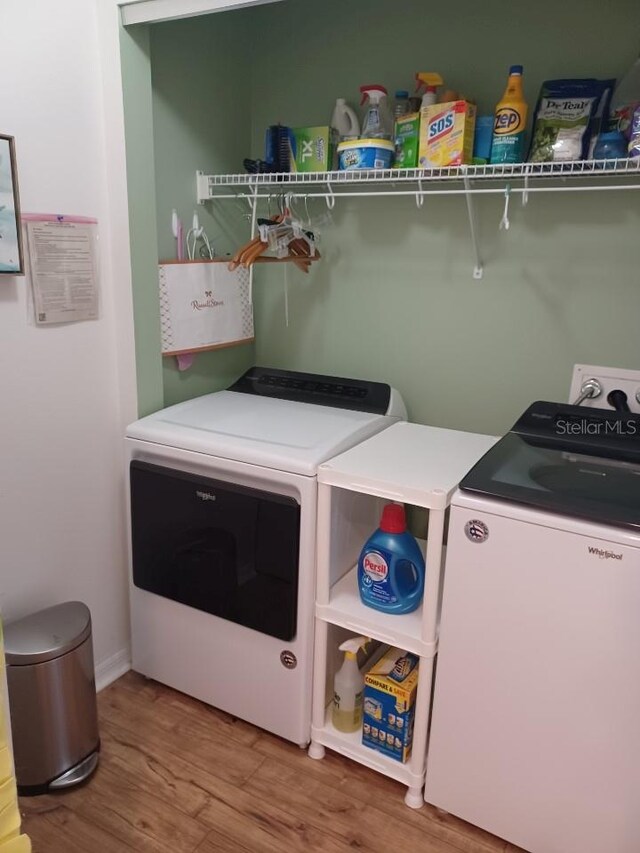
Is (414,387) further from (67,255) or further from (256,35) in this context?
(256,35)

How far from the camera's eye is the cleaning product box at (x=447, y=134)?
5.49ft

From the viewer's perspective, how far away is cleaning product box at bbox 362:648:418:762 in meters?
1.64

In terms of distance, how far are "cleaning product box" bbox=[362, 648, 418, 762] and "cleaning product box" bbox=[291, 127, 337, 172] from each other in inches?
59.9

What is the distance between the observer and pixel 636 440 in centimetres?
161

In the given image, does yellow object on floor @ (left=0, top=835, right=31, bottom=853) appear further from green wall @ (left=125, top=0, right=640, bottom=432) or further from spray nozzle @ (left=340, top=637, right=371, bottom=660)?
green wall @ (left=125, top=0, right=640, bottom=432)

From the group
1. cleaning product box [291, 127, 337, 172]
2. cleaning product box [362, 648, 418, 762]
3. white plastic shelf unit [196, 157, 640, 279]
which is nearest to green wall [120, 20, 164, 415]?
white plastic shelf unit [196, 157, 640, 279]

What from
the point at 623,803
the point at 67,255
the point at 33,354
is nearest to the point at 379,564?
the point at 623,803

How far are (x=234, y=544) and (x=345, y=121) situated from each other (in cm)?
135

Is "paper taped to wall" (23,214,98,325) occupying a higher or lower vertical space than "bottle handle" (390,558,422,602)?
higher

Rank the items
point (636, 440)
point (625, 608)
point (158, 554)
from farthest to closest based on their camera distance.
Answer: point (158, 554), point (636, 440), point (625, 608)

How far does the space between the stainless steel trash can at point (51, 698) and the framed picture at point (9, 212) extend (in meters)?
0.91

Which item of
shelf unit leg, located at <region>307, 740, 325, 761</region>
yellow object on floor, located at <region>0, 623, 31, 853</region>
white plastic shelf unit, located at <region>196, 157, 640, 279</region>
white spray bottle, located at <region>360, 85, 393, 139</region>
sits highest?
white spray bottle, located at <region>360, 85, 393, 139</region>

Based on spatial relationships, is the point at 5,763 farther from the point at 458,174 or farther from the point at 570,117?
the point at 570,117

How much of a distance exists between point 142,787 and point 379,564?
0.87 m
